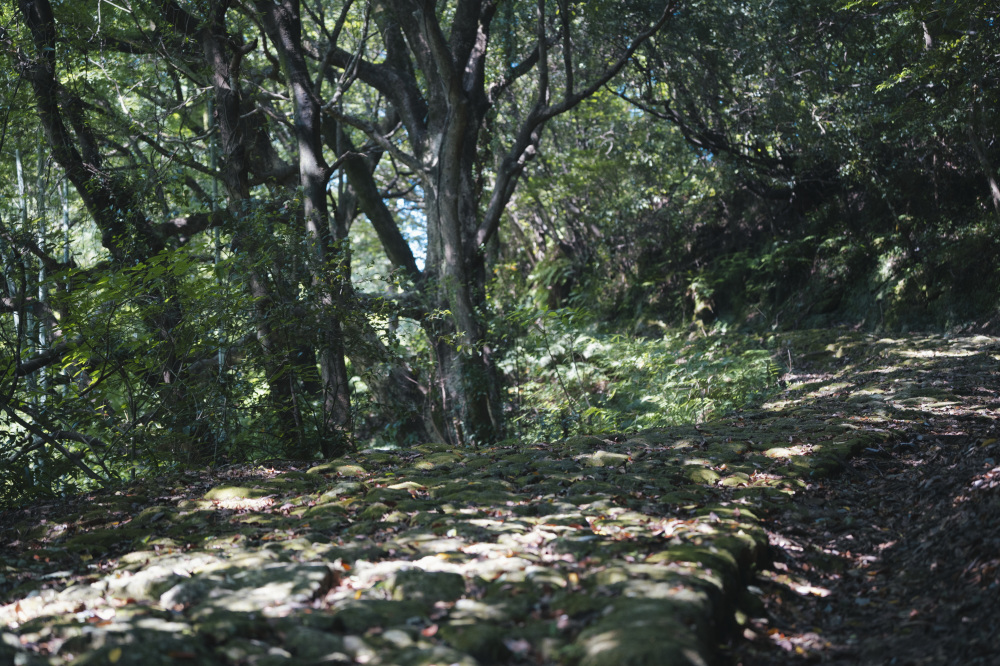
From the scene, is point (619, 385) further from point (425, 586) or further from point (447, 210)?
point (425, 586)

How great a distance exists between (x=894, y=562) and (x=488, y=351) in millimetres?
5661

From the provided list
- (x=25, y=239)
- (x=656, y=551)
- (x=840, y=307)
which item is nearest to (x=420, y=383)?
(x=25, y=239)

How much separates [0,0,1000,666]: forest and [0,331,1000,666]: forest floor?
26 mm

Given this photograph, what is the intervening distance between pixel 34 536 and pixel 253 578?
203 cm

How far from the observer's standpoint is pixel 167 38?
7.28m

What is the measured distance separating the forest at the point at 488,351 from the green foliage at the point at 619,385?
0.07m

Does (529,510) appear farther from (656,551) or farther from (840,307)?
(840,307)

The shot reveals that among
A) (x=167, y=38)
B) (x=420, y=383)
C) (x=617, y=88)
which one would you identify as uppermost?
(x=617, y=88)

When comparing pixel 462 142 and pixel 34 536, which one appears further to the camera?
pixel 462 142

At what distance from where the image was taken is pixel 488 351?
872 cm

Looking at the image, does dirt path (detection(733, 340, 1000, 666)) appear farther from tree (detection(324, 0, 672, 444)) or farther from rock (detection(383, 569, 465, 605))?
tree (detection(324, 0, 672, 444))

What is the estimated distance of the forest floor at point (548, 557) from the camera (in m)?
2.50

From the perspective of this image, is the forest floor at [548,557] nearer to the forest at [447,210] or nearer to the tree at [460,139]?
the forest at [447,210]

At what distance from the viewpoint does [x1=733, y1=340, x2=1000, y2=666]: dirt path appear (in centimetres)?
271
